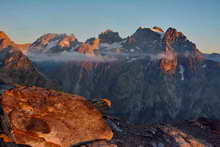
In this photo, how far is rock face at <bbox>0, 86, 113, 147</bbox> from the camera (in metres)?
14.1

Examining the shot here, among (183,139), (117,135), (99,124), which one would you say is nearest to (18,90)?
(99,124)

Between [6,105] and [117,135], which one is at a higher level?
[6,105]

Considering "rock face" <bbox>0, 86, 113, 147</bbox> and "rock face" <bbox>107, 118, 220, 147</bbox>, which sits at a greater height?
"rock face" <bbox>0, 86, 113, 147</bbox>

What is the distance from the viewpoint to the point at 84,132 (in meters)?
15.4

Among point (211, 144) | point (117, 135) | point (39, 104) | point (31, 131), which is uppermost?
point (39, 104)

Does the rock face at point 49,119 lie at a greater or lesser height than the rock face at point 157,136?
greater

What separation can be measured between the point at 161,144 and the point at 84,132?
6145mm

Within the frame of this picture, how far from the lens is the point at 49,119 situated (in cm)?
1519

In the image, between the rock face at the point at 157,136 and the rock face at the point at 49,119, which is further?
the rock face at the point at 157,136

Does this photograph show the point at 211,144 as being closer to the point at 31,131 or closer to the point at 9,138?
the point at 31,131

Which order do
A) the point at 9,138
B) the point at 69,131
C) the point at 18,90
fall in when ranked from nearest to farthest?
the point at 9,138 → the point at 69,131 → the point at 18,90

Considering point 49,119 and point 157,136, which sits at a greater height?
point 49,119

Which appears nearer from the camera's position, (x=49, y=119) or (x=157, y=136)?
(x=49, y=119)

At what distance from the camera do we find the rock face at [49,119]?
1405 cm
